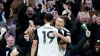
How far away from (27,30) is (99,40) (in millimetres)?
2150

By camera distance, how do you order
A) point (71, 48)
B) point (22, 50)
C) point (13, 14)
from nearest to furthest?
point (71, 48)
point (22, 50)
point (13, 14)

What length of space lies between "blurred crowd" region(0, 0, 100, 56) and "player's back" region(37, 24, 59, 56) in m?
0.43

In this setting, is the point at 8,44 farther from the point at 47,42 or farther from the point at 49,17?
the point at 49,17

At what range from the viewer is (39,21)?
15586 mm

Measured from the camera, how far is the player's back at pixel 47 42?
12148 millimetres

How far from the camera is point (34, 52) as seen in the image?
1227 cm

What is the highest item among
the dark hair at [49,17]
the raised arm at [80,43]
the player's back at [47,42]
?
the dark hair at [49,17]

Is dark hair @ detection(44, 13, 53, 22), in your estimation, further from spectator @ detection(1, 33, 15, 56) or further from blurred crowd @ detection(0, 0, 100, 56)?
spectator @ detection(1, 33, 15, 56)

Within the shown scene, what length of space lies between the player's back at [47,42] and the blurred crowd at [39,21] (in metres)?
0.43

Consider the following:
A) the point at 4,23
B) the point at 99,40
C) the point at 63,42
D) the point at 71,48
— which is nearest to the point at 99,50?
the point at 99,40

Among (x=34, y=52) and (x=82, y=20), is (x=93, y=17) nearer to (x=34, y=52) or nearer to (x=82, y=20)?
(x=82, y=20)

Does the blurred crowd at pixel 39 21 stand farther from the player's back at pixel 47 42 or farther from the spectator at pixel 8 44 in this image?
the player's back at pixel 47 42

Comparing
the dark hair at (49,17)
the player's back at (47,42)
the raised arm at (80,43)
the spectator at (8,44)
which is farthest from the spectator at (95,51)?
the dark hair at (49,17)

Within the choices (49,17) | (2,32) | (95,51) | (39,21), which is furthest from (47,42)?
(39,21)
